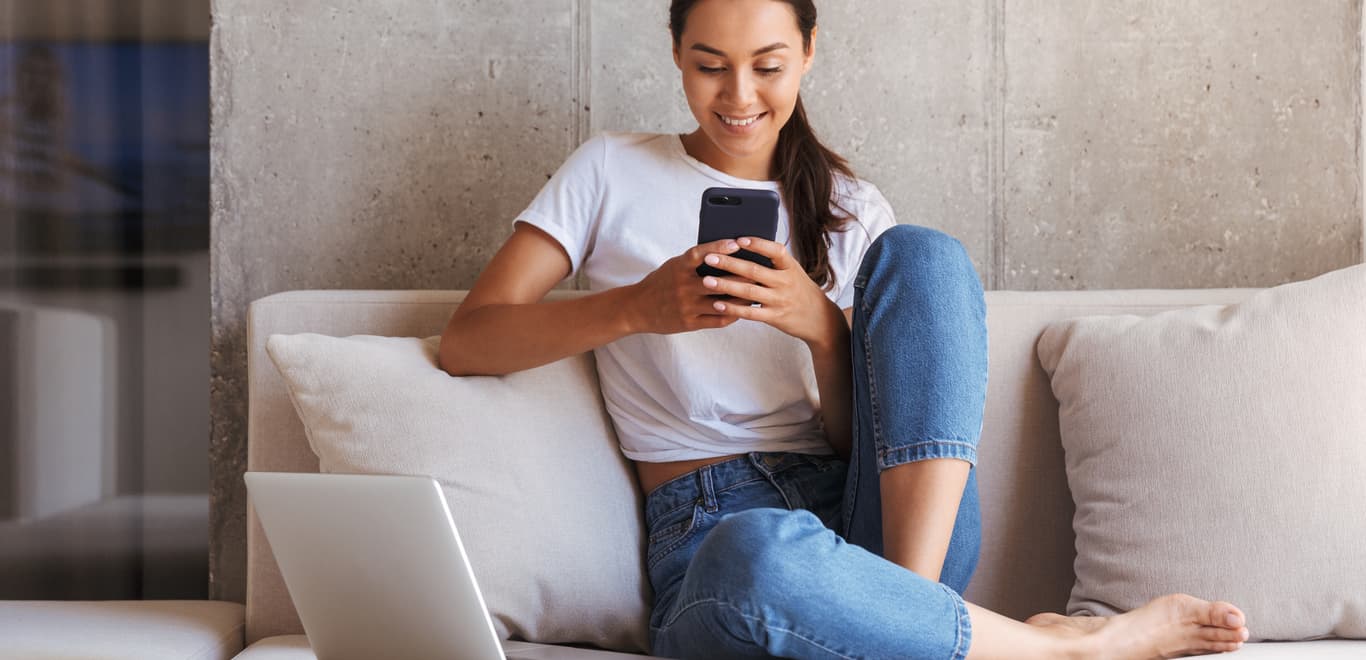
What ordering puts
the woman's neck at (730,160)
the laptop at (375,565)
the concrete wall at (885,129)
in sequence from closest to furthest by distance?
the laptop at (375,565) < the woman's neck at (730,160) < the concrete wall at (885,129)

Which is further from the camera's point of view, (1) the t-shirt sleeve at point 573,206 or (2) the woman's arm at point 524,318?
(1) the t-shirt sleeve at point 573,206

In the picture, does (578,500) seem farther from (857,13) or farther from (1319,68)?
(1319,68)

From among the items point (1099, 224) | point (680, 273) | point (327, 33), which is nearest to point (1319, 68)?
point (1099, 224)

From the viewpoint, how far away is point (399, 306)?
176 centimetres

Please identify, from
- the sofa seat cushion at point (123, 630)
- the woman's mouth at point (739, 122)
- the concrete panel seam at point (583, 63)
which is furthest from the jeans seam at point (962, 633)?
the concrete panel seam at point (583, 63)

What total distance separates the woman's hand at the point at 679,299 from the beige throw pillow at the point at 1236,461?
587 mm

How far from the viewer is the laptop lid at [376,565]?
3.33ft

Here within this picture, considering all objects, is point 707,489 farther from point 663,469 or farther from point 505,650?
point 505,650

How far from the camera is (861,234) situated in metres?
1.69

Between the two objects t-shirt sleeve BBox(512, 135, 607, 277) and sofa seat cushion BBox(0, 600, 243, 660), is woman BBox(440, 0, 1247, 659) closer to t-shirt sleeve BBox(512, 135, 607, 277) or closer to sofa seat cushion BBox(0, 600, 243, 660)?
t-shirt sleeve BBox(512, 135, 607, 277)

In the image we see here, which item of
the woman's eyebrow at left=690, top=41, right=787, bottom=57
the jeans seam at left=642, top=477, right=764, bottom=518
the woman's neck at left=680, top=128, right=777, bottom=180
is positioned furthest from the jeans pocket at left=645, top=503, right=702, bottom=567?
the woman's eyebrow at left=690, top=41, right=787, bottom=57

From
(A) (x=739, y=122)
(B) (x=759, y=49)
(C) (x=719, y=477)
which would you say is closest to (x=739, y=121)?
(A) (x=739, y=122)

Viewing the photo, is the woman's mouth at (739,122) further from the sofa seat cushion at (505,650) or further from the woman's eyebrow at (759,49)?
the sofa seat cushion at (505,650)

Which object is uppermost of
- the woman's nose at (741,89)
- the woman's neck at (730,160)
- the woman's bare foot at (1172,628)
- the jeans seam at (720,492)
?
the woman's nose at (741,89)
